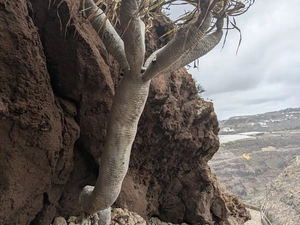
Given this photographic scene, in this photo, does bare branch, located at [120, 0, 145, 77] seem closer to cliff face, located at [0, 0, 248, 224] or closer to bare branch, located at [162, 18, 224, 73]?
bare branch, located at [162, 18, 224, 73]

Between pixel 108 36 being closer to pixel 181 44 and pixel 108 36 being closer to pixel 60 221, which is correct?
pixel 181 44

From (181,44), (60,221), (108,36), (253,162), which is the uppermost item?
(108,36)

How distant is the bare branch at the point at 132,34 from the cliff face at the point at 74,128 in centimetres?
55

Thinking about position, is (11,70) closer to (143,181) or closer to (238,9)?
(238,9)

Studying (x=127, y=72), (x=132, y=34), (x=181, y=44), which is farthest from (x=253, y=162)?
(x=132, y=34)

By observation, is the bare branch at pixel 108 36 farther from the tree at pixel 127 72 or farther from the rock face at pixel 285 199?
the rock face at pixel 285 199

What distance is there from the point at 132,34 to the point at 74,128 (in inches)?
60.0

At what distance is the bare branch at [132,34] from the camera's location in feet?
8.36

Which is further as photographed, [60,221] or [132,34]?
[60,221]

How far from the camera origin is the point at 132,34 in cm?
270

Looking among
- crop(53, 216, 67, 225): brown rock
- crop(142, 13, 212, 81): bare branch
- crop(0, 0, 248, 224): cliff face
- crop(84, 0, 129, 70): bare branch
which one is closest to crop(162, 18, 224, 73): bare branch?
crop(142, 13, 212, 81): bare branch

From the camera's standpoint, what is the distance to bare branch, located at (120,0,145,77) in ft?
8.36

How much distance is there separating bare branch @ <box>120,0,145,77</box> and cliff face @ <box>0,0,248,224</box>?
549mm

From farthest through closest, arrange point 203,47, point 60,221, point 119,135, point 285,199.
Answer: point 285,199 → point 60,221 → point 203,47 → point 119,135
